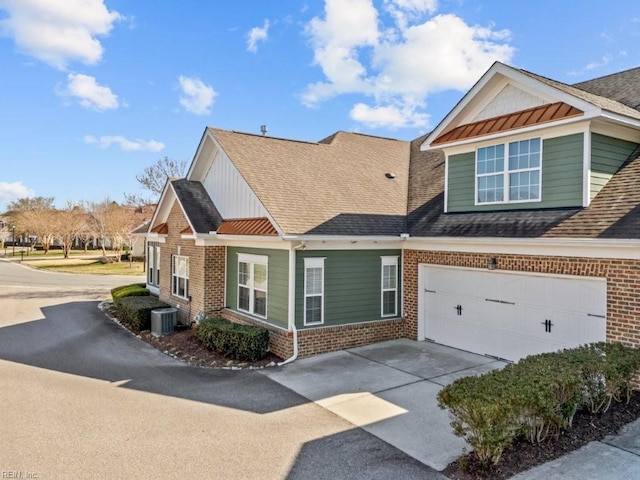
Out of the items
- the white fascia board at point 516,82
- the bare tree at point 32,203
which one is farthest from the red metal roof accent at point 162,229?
the bare tree at point 32,203

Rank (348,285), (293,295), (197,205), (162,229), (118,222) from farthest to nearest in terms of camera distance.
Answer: (118,222) < (162,229) < (197,205) < (348,285) < (293,295)

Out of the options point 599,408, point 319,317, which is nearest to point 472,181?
point 319,317

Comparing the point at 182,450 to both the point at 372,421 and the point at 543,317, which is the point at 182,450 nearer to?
the point at 372,421

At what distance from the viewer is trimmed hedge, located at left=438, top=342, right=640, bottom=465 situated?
527cm

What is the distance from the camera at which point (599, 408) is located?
6.97 m

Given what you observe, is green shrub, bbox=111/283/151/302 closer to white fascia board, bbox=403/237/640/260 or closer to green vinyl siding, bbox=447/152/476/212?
white fascia board, bbox=403/237/640/260

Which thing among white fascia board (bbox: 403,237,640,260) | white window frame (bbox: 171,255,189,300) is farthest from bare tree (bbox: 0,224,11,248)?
white fascia board (bbox: 403,237,640,260)

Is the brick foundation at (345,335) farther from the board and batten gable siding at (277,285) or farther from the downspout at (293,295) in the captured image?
the board and batten gable siding at (277,285)

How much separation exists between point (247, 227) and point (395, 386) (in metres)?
5.96

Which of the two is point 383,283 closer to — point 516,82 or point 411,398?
point 411,398

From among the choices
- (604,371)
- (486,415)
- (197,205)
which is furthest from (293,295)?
(604,371)

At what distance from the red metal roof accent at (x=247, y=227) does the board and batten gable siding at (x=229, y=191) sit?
0.60ft

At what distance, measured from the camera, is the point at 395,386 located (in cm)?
888

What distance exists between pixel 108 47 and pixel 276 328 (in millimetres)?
12344
